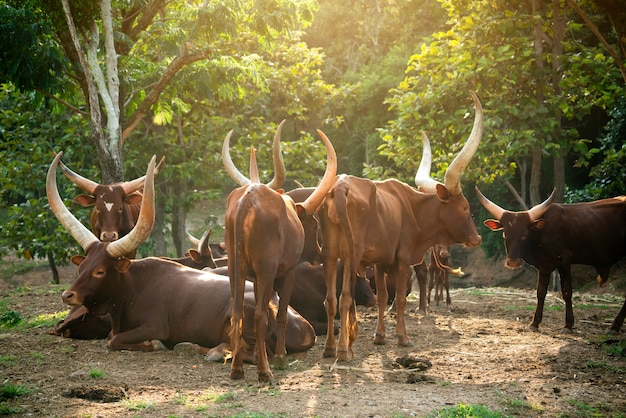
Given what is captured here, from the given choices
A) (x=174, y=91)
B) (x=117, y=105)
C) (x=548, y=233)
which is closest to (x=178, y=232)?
(x=174, y=91)

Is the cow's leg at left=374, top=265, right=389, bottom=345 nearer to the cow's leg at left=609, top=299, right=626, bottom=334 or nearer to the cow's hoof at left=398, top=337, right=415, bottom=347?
the cow's hoof at left=398, top=337, right=415, bottom=347

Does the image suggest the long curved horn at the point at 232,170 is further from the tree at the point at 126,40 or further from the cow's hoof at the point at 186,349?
the tree at the point at 126,40

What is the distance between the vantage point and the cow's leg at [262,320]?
20.6 ft

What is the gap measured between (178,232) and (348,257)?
12.5m

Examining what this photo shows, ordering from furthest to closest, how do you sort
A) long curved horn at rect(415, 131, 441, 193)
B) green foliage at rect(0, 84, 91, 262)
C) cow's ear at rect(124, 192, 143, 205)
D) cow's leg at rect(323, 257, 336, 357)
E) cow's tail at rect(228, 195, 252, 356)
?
green foliage at rect(0, 84, 91, 262) < cow's ear at rect(124, 192, 143, 205) < long curved horn at rect(415, 131, 441, 193) < cow's leg at rect(323, 257, 336, 357) < cow's tail at rect(228, 195, 252, 356)

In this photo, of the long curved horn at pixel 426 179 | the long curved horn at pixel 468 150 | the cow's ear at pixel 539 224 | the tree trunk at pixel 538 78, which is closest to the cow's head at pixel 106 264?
the long curved horn at pixel 468 150

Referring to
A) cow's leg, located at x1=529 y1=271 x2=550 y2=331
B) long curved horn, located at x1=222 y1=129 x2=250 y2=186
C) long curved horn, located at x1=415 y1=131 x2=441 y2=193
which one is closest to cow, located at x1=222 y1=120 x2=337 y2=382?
long curved horn, located at x1=222 y1=129 x2=250 y2=186

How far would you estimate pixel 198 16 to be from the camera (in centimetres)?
1230

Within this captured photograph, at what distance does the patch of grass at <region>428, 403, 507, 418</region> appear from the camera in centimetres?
526

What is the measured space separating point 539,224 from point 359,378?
13.4 ft

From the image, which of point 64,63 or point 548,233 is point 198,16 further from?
point 548,233

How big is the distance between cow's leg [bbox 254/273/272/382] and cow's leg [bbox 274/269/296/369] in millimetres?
430

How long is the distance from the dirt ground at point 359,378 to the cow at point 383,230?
1.63 ft

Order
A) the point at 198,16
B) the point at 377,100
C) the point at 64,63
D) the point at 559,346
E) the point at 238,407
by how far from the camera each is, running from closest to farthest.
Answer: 1. the point at 238,407
2. the point at 559,346
3. the point at 64,63
4. the point at 198,16
5. the point at 377,100
